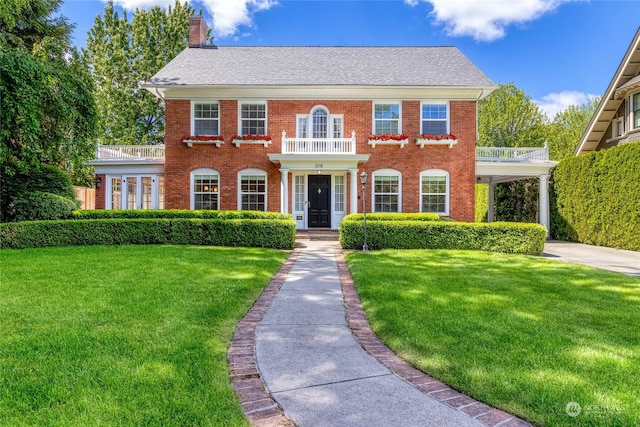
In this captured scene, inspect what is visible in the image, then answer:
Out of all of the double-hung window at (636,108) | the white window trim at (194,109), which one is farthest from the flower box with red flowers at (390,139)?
the double-hung window at (636,108)

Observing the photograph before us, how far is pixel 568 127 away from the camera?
36094 mm

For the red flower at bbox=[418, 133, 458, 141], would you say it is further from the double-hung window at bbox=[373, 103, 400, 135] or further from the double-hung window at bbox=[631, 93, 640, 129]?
the double-hung window at bbox=[631, 93, 640, 129]

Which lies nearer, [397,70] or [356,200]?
[356,200]

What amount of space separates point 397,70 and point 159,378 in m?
16.9

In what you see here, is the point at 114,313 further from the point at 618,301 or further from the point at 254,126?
the point at 254,126

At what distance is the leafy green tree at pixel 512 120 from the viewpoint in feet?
114

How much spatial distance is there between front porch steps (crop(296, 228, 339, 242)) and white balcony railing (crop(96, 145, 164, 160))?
27.1 ft

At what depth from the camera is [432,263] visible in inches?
336

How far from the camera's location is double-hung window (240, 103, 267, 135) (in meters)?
16.1

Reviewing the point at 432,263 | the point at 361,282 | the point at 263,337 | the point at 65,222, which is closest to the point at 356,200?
the point at 432,263

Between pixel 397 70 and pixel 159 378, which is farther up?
pixel 397 70

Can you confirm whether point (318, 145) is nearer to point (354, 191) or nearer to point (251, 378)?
point (354, 191)

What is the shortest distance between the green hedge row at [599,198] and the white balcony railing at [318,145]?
9.37 m

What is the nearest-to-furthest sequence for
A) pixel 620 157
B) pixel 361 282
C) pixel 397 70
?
pixel 361 282
pixel 620 157
pixel 397 70
